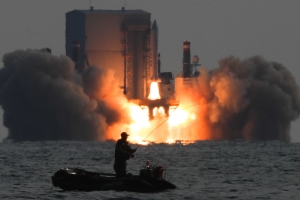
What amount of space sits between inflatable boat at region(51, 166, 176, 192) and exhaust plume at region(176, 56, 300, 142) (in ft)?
347

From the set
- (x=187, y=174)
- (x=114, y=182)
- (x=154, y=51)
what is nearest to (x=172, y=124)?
(x=154, y=51)

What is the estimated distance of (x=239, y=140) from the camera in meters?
178

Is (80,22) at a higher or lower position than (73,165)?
higher

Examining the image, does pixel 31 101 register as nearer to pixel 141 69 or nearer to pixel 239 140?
pixel 141 69

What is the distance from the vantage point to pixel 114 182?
217 feet

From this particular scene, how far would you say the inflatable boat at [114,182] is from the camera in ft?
217

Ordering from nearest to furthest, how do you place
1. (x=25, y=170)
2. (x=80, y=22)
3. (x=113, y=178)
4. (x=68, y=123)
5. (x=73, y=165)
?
(x=113, y=178) → (x=25, y=170) → (x=73, y=165) → (x=68, y=123) → (x=80, y=22)

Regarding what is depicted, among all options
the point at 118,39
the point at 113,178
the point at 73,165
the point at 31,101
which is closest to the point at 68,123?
the point at 31,101

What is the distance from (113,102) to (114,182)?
114 meters

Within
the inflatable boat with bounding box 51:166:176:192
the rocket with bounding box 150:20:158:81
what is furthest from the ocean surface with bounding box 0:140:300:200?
the rocket with bounding box 150:20:158:81

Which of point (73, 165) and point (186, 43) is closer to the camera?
point (73, 165)

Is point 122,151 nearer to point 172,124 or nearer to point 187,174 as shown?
point 187,174

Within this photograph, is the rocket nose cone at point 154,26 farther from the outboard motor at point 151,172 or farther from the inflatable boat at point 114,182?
the outboard motor at point 151,172

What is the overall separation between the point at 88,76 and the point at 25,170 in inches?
3751
